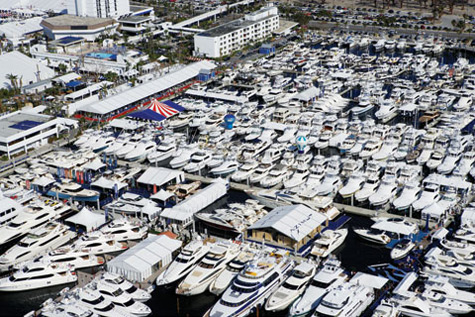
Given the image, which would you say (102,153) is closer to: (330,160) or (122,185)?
(122,185)

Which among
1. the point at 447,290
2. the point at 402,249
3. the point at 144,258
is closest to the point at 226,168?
the point at 144,258

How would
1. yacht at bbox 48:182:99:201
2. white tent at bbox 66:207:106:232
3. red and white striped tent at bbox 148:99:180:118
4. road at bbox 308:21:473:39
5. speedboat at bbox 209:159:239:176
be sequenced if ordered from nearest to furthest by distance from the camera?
1. white tent at bbox 66:207:106:232
2. yacht at bbox 48:182:99:201
3. speedboat at bbox 209:159:239:176
4. red and white striped tent at bbox 148:99:180:118
5. road at bbox 308:21:473:39

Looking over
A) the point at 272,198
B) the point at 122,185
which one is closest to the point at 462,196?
the point at 272,198

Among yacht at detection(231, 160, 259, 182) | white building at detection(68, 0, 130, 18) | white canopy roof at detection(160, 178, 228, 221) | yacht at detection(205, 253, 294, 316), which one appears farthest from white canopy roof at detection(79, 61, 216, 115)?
white building at detection(68, 0, 130, 18)

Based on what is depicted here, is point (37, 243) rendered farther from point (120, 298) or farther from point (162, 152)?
point (162, 152)

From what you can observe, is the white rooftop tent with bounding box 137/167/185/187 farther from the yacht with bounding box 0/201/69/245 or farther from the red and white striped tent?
the red and white striped tent

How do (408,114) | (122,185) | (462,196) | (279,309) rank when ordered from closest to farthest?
1. (279,309)
2. (462,196)
3. (122,185)
4. (408,114)
